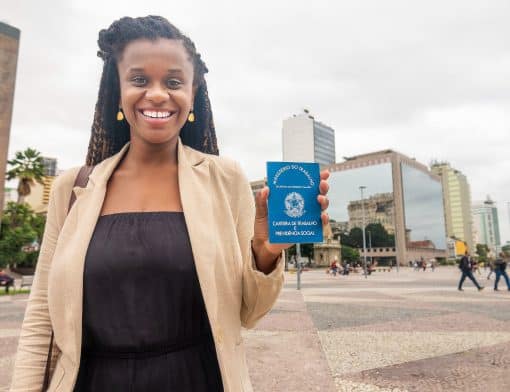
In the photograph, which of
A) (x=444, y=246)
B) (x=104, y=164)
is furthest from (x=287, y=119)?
(x=104, y=164)

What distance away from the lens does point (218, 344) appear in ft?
4.33

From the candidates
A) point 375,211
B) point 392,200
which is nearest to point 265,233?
point 392,200

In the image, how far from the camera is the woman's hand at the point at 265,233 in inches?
53.6

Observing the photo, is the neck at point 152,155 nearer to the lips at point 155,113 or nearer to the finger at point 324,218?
the lips at point 155,113

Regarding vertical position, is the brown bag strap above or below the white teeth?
below

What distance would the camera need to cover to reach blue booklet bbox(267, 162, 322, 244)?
142 centimetres

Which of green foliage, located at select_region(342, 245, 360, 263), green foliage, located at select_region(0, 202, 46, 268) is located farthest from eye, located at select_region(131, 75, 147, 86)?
green foliage, located at select_region(342, 245, 360, 263)

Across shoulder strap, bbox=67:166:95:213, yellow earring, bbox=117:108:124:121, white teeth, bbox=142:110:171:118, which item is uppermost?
yellow earring, bbox=117:108:124:121

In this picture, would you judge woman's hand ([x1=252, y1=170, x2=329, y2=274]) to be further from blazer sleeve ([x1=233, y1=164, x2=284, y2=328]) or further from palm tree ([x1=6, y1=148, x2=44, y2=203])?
palm tree ([x1=6, y1=148, x2=44, y2=203])

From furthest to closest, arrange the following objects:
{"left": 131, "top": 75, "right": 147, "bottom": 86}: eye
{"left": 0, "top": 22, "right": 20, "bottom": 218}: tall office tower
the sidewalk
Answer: {"left": 0, "top": 22, "right": 20, "bottom": 218}: tall office tower
the sidewalk
{"left": 131, "top": 75, "right": 147, "bottom": 86}: eye

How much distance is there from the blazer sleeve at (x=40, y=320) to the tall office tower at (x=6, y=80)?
24083 mm

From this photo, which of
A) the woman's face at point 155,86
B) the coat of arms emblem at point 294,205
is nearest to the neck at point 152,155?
the woman's face at point 155,86

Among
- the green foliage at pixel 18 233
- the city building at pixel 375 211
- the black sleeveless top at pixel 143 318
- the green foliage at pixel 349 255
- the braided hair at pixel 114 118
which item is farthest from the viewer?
the city building at pixel 375 211

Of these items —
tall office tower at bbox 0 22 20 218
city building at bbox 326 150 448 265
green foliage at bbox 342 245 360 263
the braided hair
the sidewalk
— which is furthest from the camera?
city building at bbox 326 150 448 265
